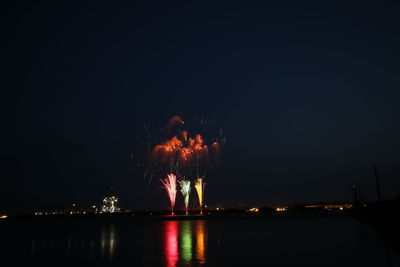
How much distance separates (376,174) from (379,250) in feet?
163

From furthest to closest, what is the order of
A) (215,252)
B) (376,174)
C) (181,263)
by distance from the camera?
(376,174)
(215,252)
(181,263)

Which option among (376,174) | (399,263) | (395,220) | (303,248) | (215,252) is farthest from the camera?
(376,174)

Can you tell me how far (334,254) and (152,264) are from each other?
36.6 feet

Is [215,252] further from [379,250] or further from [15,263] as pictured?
[15,263]

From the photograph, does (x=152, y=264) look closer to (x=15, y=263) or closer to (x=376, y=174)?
(x=15, y=263)

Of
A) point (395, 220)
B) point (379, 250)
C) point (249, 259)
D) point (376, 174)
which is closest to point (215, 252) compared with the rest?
point (249, 259)

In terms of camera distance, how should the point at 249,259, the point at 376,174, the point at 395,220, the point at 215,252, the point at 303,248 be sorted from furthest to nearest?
1. the point at 376,174
2. the point at 395,220
3. the point at 303,248
4. the point at 215,252
5. the point at 249,259

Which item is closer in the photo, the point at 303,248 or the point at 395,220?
the point at 303,248

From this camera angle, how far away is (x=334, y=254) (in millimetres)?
24594

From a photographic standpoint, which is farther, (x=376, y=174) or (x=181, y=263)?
(x=376, y=174)

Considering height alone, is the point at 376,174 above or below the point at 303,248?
above

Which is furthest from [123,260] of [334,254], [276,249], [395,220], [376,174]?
[376,174]

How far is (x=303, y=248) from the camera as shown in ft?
93.9

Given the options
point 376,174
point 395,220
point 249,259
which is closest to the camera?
point 249,259
